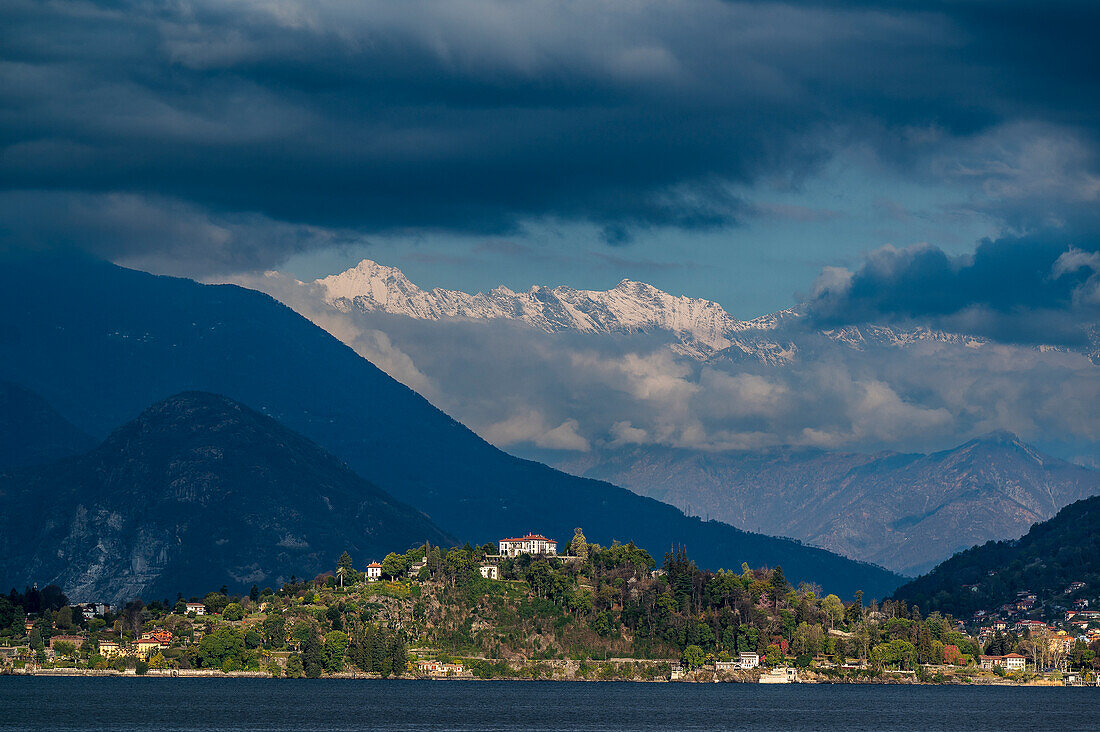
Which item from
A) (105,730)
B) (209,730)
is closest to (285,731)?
(209,730)

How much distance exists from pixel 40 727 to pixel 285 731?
31.5 meters

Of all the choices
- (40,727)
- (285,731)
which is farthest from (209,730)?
(40,727)

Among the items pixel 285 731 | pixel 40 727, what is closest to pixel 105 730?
pixel 40 727

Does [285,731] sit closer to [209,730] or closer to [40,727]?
[209,730]

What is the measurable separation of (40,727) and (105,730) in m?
9.36

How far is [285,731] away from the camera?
19975 centimetres

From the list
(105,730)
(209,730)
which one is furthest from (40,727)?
(209,730)

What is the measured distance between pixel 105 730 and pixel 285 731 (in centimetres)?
2277

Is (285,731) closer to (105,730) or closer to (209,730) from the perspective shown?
(209,730)

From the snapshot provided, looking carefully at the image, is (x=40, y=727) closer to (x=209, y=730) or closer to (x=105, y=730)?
(x=105, y=730)

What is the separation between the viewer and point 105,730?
195 meters

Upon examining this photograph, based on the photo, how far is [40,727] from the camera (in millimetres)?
197625

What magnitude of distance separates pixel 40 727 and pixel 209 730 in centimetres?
2194

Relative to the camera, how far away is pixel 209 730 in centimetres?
19750
